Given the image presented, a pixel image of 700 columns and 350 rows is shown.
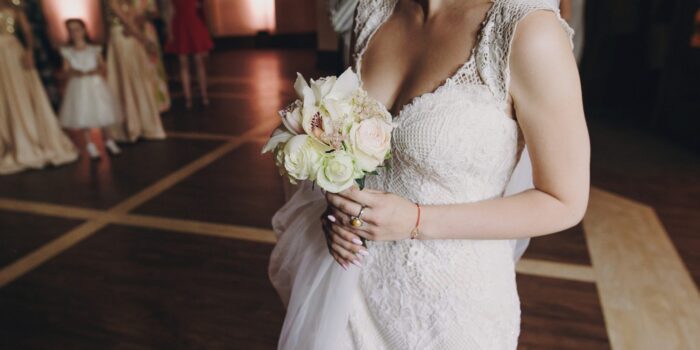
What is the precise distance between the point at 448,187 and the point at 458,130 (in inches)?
6.0

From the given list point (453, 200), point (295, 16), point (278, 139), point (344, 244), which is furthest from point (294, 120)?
point (295, 16)

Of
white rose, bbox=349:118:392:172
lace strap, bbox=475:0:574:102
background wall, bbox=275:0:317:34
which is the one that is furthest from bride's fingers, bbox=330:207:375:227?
background wall, bbox=275:0:317:34

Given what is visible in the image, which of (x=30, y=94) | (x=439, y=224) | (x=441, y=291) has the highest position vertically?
(x=439, y=224)

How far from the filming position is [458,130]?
3.52 feet

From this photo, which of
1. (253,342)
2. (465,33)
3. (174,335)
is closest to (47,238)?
(174,335)

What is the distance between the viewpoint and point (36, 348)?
2.53 metres

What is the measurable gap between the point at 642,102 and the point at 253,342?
6.54m

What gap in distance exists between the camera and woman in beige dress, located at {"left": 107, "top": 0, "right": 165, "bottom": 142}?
602 cm

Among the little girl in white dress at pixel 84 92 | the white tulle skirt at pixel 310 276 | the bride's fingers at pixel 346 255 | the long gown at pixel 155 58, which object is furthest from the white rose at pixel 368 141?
the long gown at pixel 155 58

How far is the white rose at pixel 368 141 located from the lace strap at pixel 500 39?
26 centimetres

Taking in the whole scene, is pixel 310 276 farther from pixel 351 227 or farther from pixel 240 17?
pixel 240 17

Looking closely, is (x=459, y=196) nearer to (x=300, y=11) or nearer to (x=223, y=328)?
(x=223, y=328)

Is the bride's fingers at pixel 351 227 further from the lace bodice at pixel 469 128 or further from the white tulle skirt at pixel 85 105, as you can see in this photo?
→ the white tulle skirt at pixel 85 105

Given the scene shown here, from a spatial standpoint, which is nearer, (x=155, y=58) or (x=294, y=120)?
(x=294, y=120)
